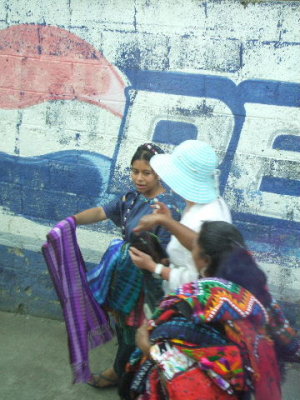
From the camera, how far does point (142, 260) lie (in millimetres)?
2406

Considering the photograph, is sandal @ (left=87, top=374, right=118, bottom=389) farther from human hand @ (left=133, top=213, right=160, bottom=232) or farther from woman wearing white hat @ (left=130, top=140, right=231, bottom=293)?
human hand @ (left=133, top=213, right=160, bottom=232)

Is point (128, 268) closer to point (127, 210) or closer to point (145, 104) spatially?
point (127, 210)

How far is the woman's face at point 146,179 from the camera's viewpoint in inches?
110

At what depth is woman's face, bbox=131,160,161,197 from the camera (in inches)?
110

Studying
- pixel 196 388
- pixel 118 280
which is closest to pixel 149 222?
pixel 118 280

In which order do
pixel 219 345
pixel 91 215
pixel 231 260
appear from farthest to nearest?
Result: pixel 91 215 → pixel 231 260 → pixel 219 345

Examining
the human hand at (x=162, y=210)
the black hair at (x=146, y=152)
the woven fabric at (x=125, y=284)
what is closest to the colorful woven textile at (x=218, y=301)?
the human hand at (x=162, y=210)

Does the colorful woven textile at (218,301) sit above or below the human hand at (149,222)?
below

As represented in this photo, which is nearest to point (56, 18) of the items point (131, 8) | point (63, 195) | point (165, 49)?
point (131, 8)

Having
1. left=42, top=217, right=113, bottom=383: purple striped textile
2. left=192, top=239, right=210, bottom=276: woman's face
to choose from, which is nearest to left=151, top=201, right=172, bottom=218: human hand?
left=192, top=239, right=210, bottom=276: woman's face

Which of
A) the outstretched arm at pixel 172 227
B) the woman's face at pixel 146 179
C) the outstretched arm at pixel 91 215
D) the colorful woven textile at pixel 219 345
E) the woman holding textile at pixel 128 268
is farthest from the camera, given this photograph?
the outstretched arm at pixel 91 215

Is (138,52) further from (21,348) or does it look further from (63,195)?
(21,348)

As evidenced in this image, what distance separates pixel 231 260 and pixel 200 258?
0.49 ft

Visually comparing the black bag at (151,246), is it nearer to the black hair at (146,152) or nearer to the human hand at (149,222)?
the human hand at (149,222)
